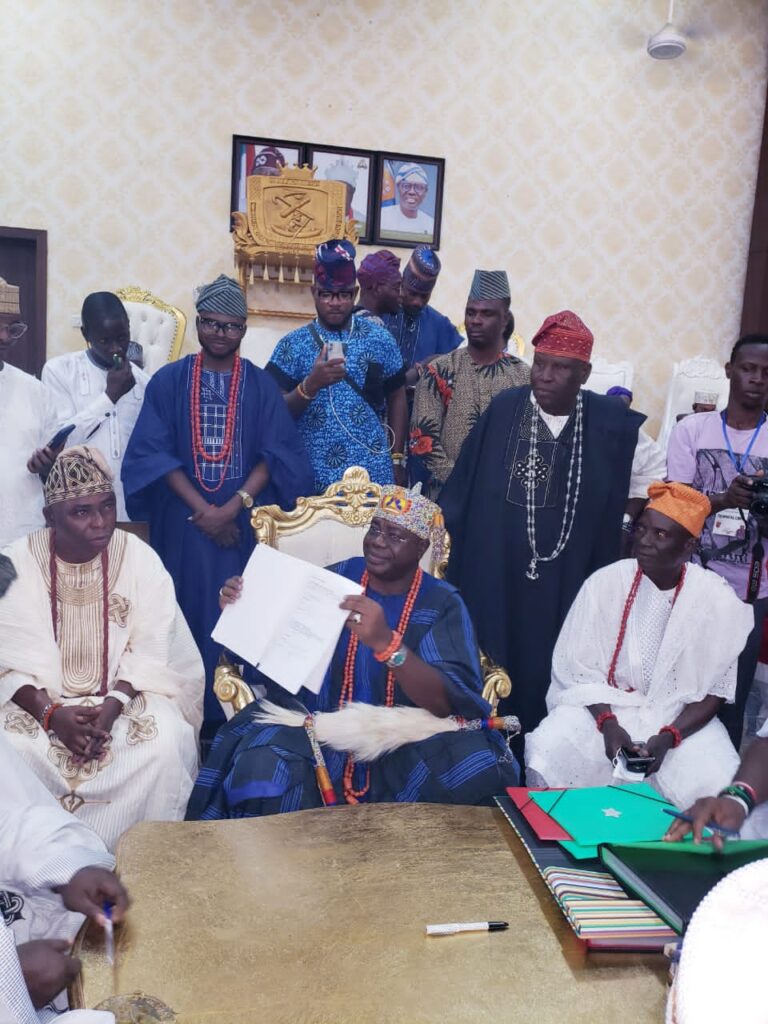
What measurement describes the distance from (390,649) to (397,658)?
4cm

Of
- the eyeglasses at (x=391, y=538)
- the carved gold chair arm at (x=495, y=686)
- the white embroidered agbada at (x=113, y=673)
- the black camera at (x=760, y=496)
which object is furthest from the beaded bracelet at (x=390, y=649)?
the black camera at (x=760, y=496)

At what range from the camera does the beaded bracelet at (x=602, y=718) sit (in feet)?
9.22

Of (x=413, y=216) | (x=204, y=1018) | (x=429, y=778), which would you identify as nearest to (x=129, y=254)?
(x=413, y=216)

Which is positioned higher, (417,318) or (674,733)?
(417,318)

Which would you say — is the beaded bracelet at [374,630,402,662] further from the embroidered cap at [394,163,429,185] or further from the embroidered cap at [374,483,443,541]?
the embroidered cap at [394,163,429,185]

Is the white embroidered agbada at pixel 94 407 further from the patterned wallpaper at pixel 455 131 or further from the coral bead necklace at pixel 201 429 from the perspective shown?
the patterned wallpaper at pixel 455 131

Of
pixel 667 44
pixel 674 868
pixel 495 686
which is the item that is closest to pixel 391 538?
pixel 495 686

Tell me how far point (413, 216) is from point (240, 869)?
5.94 meters

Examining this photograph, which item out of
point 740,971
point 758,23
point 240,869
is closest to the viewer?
point 740,971

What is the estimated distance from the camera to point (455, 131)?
6.95 metres

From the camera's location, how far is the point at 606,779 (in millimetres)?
2844

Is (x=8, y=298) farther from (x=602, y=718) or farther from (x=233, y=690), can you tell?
(x=602, y=718)

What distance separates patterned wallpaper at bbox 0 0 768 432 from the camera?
6.26 m

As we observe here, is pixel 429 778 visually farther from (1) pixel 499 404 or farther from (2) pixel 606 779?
(1) pixel 499 404
